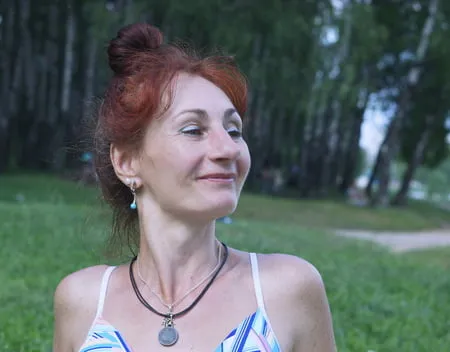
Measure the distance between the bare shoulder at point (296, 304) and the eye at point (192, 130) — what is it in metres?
0.40

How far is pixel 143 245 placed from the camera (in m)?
1.84

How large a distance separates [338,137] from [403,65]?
18.2ft

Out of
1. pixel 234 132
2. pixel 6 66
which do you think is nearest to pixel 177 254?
pixel 234 132

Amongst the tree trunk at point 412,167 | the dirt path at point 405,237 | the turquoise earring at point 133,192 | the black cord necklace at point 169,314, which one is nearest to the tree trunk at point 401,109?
the tree trunk at point 412,167

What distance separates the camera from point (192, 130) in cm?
170

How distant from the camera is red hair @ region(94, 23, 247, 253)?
1.74 meters

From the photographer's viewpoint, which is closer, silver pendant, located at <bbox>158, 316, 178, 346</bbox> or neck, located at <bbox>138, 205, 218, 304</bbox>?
silver pendant, located at <bbox>158, 316, 178, 346</bbox>

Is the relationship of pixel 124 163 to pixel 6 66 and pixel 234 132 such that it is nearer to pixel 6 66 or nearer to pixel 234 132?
pixel 234 132

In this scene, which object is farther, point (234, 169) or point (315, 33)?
point (315, 33)

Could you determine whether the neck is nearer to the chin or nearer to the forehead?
Result: the chin

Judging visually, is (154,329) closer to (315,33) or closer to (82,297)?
(82,297)

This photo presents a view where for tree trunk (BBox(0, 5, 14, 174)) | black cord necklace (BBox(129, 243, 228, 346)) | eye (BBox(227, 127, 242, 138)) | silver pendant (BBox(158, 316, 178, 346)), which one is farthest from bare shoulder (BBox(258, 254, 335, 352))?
tree trunk (BBox(0, 5, 14, 174))

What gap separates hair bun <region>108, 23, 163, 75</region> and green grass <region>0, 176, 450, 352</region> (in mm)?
582

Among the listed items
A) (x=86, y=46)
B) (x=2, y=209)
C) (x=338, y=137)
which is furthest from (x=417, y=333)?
(x=338, y=137)
